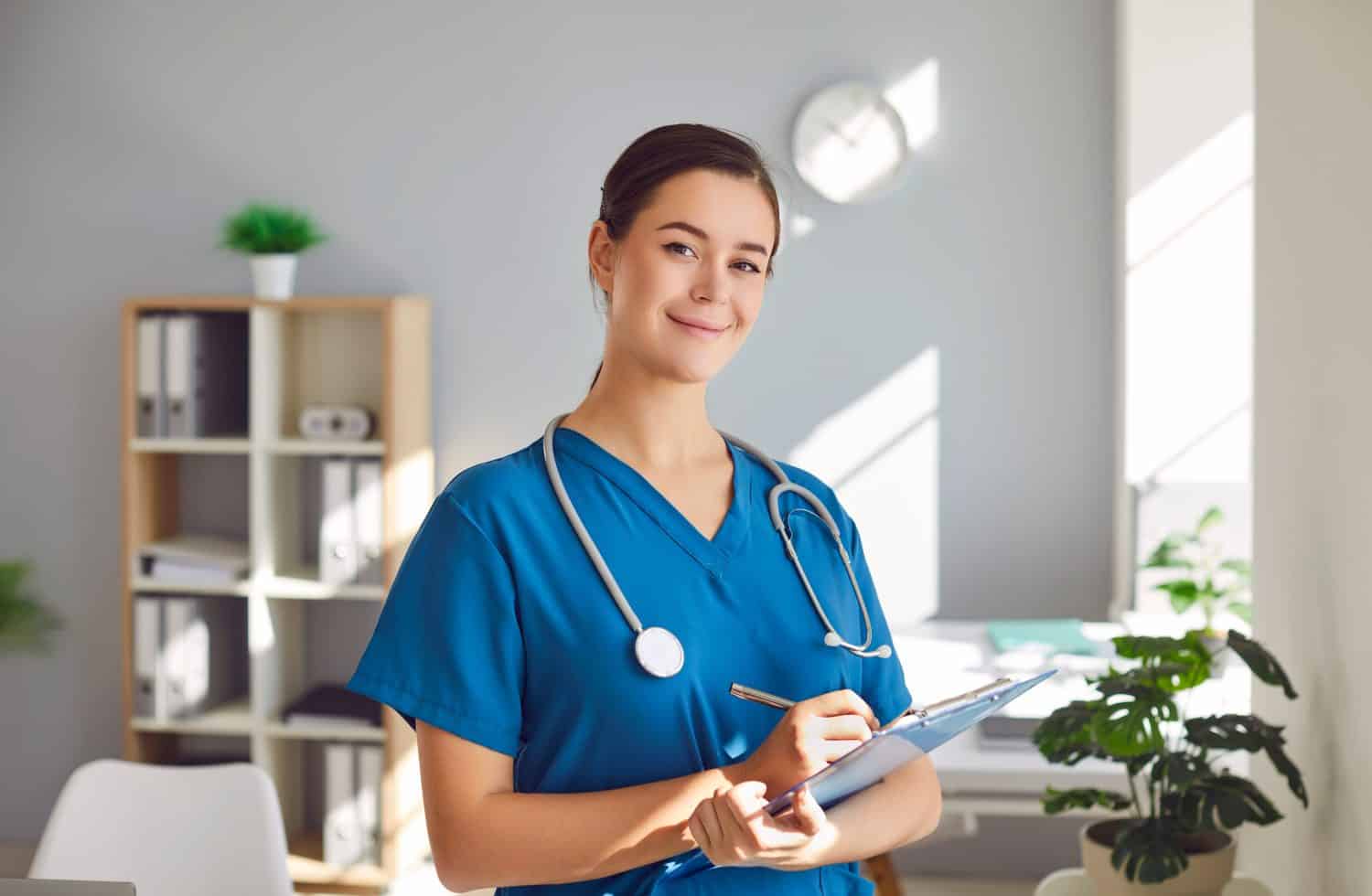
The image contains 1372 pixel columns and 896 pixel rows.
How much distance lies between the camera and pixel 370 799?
11.4 ft

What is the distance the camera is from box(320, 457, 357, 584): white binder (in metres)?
3.43

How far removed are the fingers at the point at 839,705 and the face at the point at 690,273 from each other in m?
0.28

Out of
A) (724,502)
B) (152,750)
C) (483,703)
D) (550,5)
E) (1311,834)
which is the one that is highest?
(550,5)

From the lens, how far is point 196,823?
1.91m

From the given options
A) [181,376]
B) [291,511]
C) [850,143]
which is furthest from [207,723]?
[850,143]

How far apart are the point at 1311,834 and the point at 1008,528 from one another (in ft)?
5.33

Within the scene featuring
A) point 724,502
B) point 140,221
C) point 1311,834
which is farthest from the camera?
point 140,221

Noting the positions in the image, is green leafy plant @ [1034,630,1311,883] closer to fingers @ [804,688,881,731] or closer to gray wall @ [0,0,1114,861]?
fingers @ [804,688,881,731]

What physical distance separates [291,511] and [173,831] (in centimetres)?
183

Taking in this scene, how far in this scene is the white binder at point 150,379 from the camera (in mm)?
3459

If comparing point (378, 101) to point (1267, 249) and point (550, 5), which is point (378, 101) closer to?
point (550, 5)

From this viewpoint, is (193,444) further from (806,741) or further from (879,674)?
(806,741)

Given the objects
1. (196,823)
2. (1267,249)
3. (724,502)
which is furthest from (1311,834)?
(196,823)

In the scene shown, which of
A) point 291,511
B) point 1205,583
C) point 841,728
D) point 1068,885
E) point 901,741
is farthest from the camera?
point 291,511
